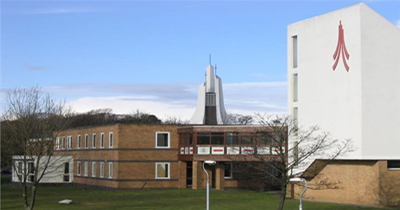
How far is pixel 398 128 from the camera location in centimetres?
3734

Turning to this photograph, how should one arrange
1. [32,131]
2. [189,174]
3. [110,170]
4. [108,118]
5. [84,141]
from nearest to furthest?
[32,131] < [110,170] < [189,174] < [84,141] < [108,118]

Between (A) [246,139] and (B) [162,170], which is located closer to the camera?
(A) [246,139]

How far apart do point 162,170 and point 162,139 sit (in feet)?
8.94

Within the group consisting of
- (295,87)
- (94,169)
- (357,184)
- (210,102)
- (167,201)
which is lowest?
(167,201)

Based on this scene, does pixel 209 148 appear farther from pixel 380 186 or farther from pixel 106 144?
pixel 380 186

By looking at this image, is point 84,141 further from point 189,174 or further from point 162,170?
point 189,174

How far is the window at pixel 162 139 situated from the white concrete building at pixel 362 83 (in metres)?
18.0

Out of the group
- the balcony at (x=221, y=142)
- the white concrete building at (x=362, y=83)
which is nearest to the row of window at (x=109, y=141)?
the balcony at (x=221, y=142)

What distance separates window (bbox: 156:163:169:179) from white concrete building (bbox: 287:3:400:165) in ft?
60.2

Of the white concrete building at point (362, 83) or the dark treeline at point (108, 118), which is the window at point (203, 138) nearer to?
the white concrete building at point (362, 83)

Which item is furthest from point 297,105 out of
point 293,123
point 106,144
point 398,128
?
point 106,144

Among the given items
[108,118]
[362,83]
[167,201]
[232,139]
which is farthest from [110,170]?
[108,118]

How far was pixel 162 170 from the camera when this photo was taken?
176ft

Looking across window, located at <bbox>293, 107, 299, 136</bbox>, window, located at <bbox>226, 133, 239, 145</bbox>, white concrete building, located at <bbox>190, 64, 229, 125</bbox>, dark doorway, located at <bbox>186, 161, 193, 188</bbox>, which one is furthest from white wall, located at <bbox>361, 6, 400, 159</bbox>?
white concrete building, located at <bbox>190, 64, 229, 125</bbox>
